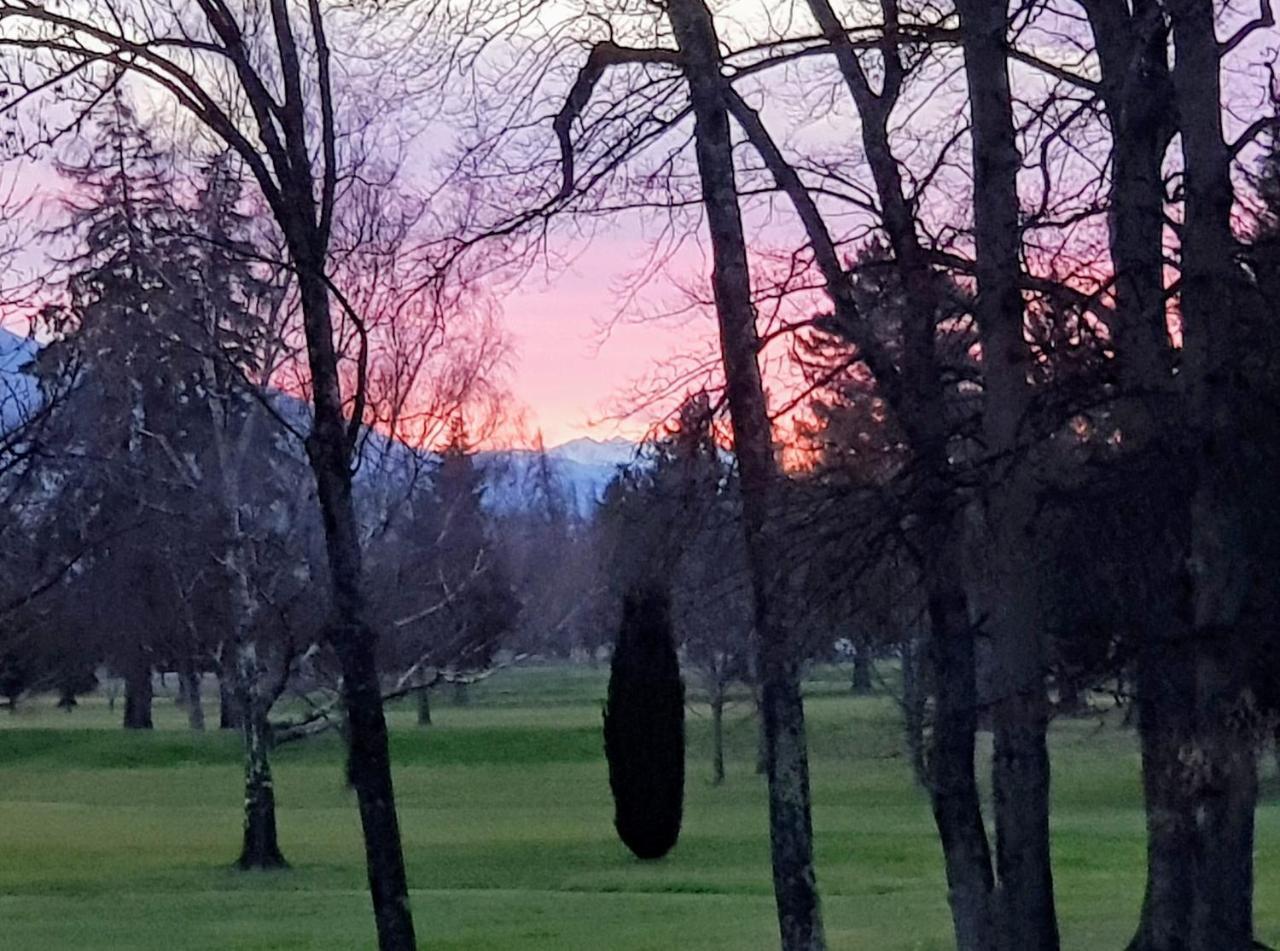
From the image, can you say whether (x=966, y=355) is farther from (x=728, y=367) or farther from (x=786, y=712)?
(x=786, y=712)

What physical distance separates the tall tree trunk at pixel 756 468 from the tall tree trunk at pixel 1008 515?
138cm

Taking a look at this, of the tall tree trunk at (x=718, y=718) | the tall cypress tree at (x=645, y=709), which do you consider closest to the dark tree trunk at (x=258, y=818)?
the tall cypress tree at (x=645, y=709)

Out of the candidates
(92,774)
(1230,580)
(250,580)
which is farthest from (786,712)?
(92,774)

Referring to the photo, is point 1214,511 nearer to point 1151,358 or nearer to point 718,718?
point 1151,358

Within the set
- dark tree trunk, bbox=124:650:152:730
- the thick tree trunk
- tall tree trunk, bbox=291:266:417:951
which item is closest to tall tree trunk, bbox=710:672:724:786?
dark tree trunk, bbox=124:650:152:730

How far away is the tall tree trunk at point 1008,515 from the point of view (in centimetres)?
1080

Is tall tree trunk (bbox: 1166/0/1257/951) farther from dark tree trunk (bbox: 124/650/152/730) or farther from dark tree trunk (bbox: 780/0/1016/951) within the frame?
dark tree trunk (bbox: 124/650/152/730)

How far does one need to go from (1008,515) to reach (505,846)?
26.6 meters

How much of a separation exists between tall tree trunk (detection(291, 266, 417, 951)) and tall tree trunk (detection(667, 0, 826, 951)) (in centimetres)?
233

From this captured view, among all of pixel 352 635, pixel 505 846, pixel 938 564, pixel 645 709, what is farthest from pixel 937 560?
pixel 645 709

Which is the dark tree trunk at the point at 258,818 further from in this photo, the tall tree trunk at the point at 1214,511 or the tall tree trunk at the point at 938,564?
the tall tree trunk at the point at 1214,511

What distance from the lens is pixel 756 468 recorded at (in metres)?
12.7

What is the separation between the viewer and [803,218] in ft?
42.1

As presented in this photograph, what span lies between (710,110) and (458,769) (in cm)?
4358
